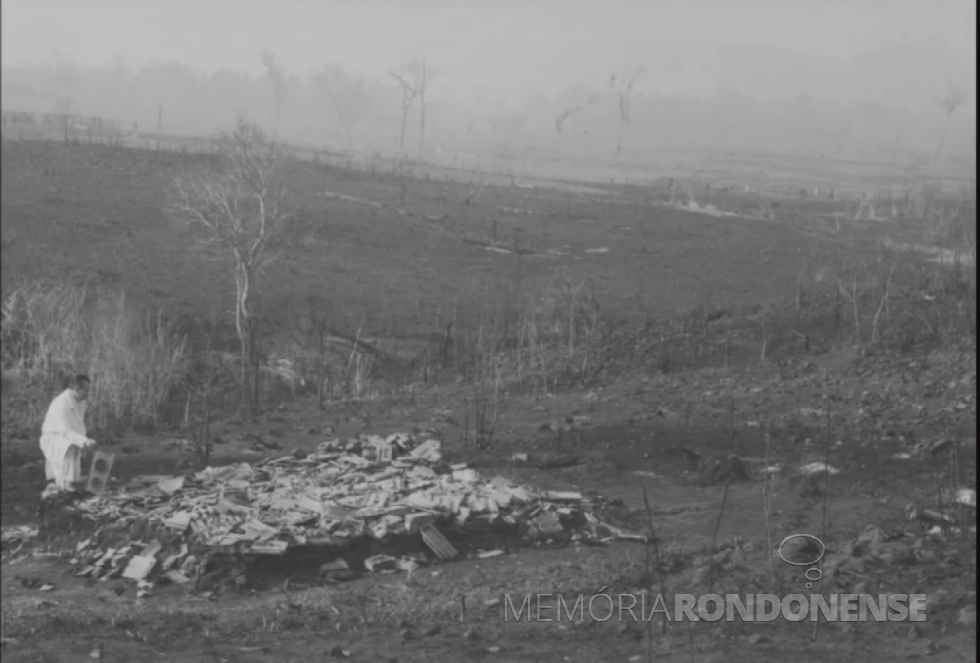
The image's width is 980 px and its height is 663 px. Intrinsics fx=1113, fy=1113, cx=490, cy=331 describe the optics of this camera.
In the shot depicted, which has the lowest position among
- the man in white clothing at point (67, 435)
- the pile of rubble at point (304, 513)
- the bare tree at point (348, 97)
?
the pile of rubble at point (304, 513)

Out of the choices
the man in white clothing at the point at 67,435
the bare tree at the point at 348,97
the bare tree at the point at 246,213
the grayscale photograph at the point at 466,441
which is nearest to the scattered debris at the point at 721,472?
the grayscale photograph at the point at 466,441

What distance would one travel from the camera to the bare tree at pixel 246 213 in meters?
18.9

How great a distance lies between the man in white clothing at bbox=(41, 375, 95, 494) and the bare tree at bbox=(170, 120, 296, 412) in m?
5.33

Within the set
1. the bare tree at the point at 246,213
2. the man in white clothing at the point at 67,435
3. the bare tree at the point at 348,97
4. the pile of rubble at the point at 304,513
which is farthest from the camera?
the bare tree at the point at 348,97

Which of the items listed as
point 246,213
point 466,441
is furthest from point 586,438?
point 246,213

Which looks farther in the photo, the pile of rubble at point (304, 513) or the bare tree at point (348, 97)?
the bare tree at point (348, 97)

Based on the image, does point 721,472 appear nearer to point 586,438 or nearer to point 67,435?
point 586,438

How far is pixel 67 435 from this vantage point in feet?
30.0

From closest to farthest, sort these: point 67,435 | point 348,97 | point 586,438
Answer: point 67,435 → point 586,438 → point 348,97

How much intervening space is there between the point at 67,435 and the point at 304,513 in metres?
2.18

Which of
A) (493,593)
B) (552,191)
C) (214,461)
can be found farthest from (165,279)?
(552,191)

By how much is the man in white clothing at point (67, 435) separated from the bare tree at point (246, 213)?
17.5ft

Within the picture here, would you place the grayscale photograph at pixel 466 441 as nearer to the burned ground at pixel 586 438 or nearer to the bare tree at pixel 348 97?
the burned ground at pixel 586 438

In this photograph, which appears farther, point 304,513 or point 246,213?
point 246,213
